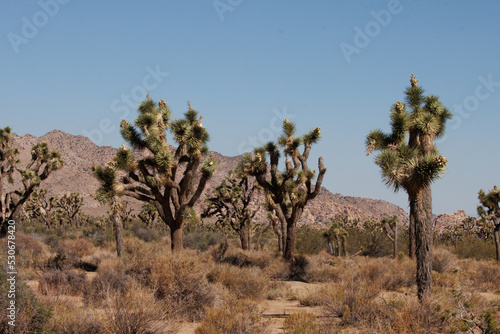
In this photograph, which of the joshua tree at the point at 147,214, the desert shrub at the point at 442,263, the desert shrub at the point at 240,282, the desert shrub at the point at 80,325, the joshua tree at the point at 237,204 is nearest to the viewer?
the desert shrub at the point at 80,325

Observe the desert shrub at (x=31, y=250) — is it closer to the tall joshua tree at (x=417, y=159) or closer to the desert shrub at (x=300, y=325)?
the desert shrub at (x=300, y=325)

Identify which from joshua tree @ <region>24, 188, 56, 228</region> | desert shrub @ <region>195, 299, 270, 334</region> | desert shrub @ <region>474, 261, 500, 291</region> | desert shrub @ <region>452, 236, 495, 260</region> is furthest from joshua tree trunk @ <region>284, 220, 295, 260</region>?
joshua tree @ <region>24, 188, 56, 228</region>

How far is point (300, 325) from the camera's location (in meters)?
7.32

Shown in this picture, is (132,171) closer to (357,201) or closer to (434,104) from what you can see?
(434,104)

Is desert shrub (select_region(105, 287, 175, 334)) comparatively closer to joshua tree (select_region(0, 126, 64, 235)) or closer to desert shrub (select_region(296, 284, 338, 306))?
desert shrub (select_region(296, 284, 338, 306))

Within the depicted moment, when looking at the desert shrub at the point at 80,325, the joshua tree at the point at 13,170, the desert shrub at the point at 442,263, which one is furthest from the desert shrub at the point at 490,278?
the joshua tree at the point at 13,170

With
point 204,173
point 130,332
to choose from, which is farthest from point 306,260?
point 130,332

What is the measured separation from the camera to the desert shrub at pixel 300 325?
7070mm

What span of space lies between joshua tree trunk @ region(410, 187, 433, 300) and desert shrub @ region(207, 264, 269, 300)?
14.8ft

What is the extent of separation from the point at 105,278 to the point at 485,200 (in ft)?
83.3

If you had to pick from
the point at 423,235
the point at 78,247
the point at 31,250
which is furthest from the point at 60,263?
the point at 423,235

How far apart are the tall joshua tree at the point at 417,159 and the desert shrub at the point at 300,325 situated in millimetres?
2948

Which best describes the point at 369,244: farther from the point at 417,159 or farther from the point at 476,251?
the point at 417,159

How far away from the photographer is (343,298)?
953cm
